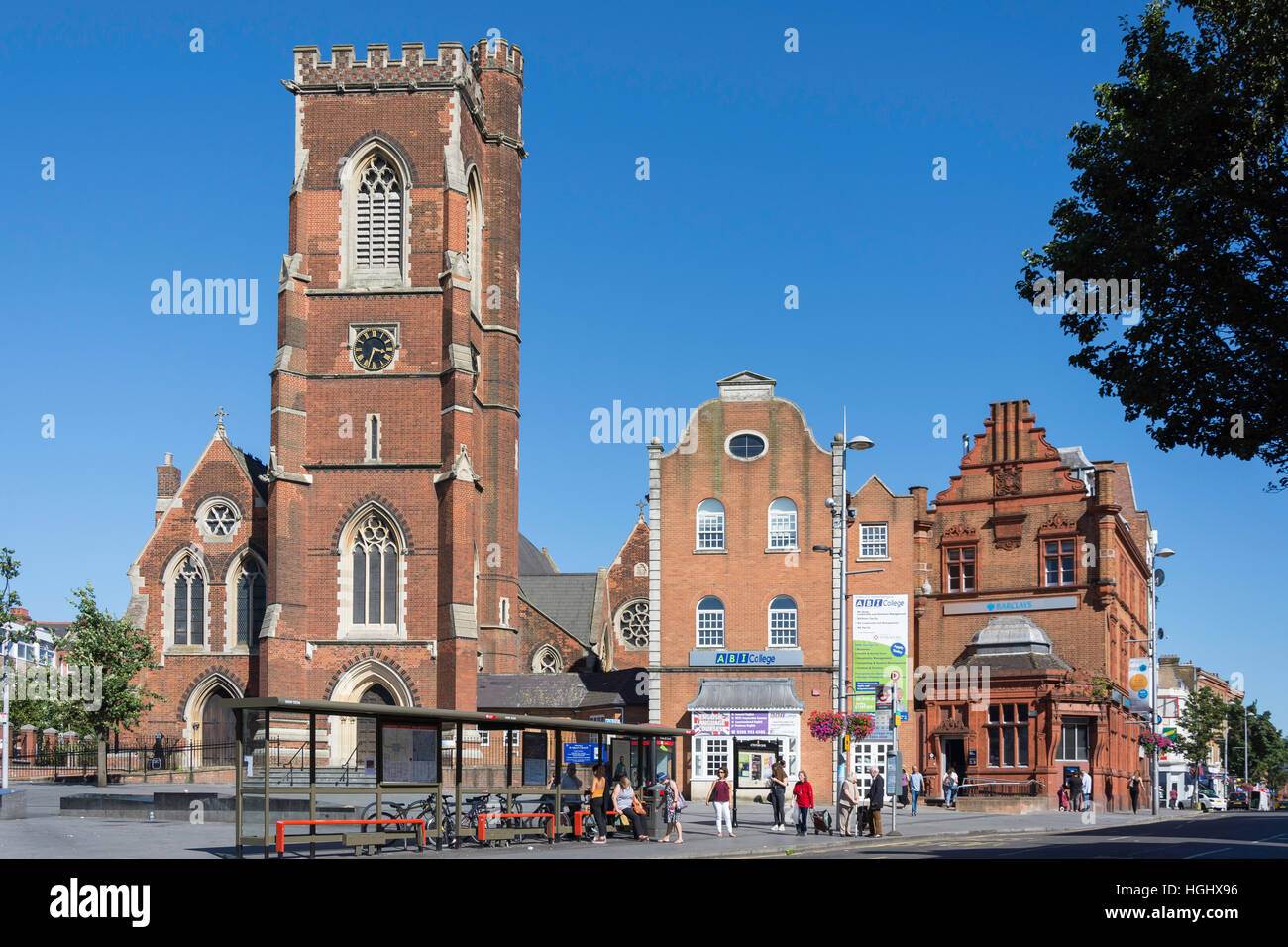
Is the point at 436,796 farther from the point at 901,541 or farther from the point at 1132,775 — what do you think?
the point at 1132,775

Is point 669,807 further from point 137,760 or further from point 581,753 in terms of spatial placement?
point 137,760

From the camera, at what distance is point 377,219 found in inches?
2207

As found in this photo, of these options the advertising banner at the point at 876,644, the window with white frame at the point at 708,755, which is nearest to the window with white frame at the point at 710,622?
the window with white frame at the point at 708,755

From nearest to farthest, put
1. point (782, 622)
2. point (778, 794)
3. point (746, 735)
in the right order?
point (778, 794), point (746, 735), point (782, 622)

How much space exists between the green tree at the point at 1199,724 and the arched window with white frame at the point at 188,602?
5555 centimetres

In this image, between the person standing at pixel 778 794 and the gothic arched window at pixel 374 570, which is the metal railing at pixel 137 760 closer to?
the gothic arched window at pixel 374 570

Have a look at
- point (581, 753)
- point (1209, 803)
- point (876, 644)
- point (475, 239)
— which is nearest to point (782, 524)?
point (876, 644)

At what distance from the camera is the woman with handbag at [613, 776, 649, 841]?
94.5ft

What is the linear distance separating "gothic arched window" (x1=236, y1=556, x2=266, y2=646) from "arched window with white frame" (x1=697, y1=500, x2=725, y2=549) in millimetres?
18315

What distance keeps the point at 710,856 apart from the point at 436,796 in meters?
4.99

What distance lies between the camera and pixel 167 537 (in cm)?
5722

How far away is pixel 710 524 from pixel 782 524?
8.40 ft

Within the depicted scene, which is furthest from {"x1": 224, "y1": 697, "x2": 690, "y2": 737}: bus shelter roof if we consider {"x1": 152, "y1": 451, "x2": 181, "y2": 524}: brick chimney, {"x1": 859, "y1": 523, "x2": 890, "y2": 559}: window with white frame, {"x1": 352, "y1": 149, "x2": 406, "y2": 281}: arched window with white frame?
{"x1": 152, "y1": 451, "x2": 181, "y2": 524}: brick chimney
